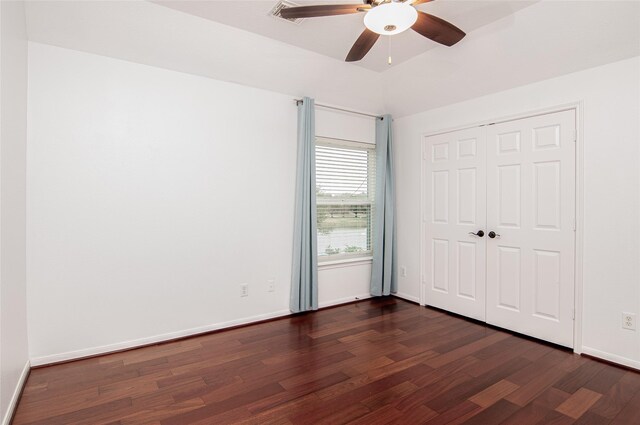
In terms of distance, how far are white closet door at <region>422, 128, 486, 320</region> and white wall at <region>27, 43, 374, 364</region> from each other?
1.80 m

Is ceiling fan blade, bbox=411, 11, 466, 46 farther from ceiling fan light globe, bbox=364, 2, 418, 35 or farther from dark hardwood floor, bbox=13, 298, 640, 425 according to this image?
dark hardwood floor, bbox=13, 298, 640, 425

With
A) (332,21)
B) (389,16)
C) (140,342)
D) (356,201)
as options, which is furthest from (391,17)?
(140,342)

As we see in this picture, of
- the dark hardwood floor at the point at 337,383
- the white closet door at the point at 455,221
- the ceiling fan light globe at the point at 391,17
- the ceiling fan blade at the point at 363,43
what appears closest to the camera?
the ceiling fan light globe at the point at 391,17

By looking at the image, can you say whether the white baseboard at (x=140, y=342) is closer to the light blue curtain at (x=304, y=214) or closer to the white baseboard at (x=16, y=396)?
the white baseboard at (x=16, y=396)

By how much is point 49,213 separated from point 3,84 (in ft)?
3.76

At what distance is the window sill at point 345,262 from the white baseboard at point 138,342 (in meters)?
0.80

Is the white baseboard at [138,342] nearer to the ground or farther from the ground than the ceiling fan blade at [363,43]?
nearer to the ground

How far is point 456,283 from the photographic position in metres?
4.16

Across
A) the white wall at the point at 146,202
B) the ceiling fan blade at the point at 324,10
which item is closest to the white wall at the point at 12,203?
the white wall at the point at 146,202

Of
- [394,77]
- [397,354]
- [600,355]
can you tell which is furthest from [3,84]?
[600,355]

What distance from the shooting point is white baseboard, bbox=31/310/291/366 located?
284cm

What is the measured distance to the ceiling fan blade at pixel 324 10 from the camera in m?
2.19

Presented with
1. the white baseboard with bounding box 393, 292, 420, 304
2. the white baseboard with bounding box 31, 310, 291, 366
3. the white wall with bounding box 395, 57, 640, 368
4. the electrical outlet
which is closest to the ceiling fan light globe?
the white wall with bounding box 395, 57, 640, 368

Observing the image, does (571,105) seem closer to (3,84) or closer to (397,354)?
(397,354)
